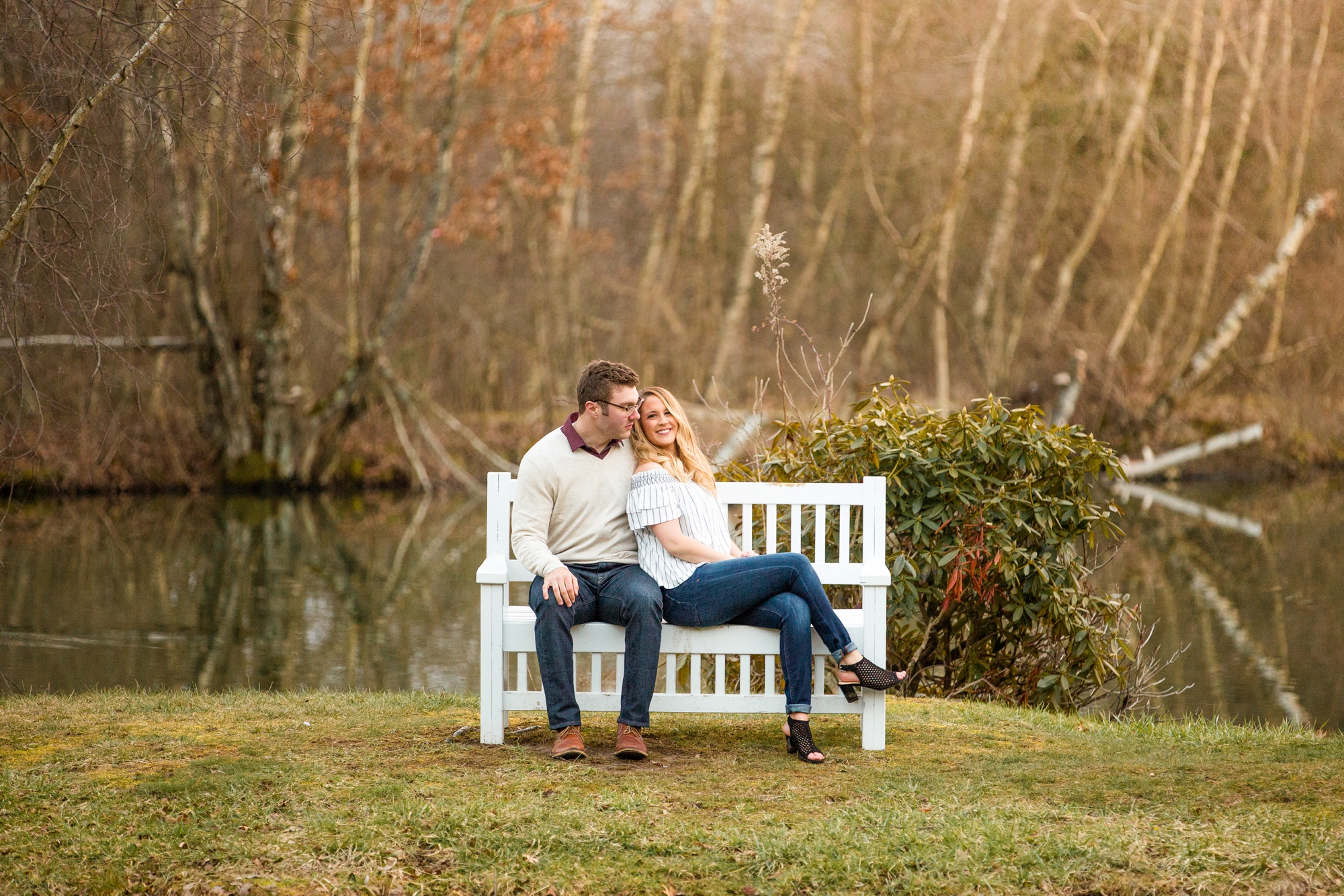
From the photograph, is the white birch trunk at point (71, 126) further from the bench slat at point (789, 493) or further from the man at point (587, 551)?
the bench slat at point (789, 493)

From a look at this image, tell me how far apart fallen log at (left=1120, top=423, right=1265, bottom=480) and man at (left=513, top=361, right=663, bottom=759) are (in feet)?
58.6

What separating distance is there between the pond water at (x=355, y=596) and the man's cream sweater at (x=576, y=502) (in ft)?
8.18

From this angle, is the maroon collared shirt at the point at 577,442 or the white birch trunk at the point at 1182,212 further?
the white birch trunk at the point at 1182,212

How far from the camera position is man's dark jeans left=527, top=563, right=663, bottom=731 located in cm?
444

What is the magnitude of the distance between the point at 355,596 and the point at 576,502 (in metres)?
6.79

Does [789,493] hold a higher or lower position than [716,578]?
higher

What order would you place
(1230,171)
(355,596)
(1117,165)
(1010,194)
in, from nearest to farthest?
(355,596)
(1117,165)
(1230,171)
(1010,194)

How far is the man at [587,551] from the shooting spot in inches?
175

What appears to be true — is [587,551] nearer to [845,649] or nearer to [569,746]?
[569,746]

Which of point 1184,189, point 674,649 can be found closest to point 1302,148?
point 1184,189

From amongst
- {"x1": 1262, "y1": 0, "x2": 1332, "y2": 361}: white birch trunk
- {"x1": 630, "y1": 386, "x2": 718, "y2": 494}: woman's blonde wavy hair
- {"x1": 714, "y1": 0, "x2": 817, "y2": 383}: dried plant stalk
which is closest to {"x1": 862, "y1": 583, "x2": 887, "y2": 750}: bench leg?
{"x1": 630, "y1": 386, "x2": 718, "y2": 494}: woman's blonde wavy hair

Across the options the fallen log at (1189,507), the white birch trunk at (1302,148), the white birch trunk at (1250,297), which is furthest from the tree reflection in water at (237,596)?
the white birch trunk at (1302,148)

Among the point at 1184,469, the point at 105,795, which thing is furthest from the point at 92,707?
the point at 1184,469

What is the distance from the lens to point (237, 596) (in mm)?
10922
